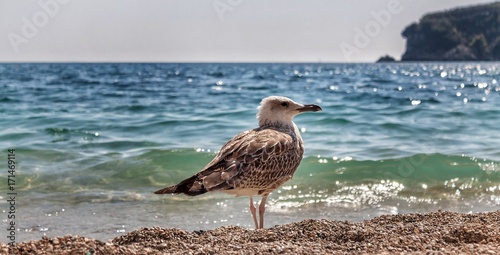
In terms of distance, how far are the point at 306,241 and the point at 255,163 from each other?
1.08m

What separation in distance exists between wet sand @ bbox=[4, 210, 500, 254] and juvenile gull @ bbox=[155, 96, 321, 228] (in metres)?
0.45

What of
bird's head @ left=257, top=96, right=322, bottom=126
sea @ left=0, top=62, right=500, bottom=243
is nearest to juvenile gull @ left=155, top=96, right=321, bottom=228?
bird's head @ left=257, top=96, right=322, bottom=126

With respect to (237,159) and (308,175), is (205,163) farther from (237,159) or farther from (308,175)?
(237,159)

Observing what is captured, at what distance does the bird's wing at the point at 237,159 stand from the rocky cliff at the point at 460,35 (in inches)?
6041

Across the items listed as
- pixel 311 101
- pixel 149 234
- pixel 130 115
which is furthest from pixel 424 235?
pixel 311 101

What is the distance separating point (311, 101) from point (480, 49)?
139 meters

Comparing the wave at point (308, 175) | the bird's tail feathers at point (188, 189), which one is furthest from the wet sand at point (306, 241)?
the wave at point (308, 175)

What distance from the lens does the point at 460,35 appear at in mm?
158500

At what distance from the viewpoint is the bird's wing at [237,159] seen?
5.91 metres

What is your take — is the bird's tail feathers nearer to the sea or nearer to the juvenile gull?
the juvenile gull

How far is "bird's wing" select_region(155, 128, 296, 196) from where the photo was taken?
591cm

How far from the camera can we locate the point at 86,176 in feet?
34.3

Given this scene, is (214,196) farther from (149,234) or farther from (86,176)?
(149,234)

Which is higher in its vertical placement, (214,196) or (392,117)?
(392,117)
